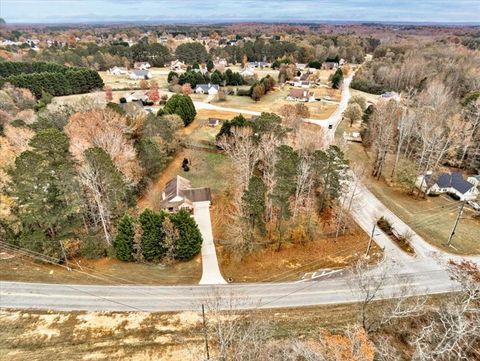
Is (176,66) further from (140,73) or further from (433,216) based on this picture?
(433,216)

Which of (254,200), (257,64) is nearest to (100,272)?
(254,200)

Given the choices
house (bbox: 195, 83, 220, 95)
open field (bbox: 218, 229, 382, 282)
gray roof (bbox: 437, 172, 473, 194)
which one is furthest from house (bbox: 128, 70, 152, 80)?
gray roof (bbox: 437, 172, 473, 194)

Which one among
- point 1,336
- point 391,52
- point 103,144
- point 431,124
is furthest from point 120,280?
point 391,52

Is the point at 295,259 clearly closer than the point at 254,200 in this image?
No

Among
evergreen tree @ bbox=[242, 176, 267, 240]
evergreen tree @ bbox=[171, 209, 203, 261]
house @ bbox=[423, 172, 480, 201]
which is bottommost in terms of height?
house @ bbox=[423, 172, 480, 201]

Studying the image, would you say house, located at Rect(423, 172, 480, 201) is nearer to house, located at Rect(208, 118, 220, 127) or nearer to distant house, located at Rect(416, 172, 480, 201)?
distant house, located at Rect(416, 172, 480, 201)

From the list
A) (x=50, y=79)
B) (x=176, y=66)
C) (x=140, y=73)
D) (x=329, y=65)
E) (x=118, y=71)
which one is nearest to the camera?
(x=50, y=79)

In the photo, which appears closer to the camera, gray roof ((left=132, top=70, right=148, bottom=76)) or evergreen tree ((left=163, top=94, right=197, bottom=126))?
evergreen tree ((left=163, top=94, right=197, bottom=126))

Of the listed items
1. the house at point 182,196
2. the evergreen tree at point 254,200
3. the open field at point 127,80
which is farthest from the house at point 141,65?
the evergreen tree at point 254,200
